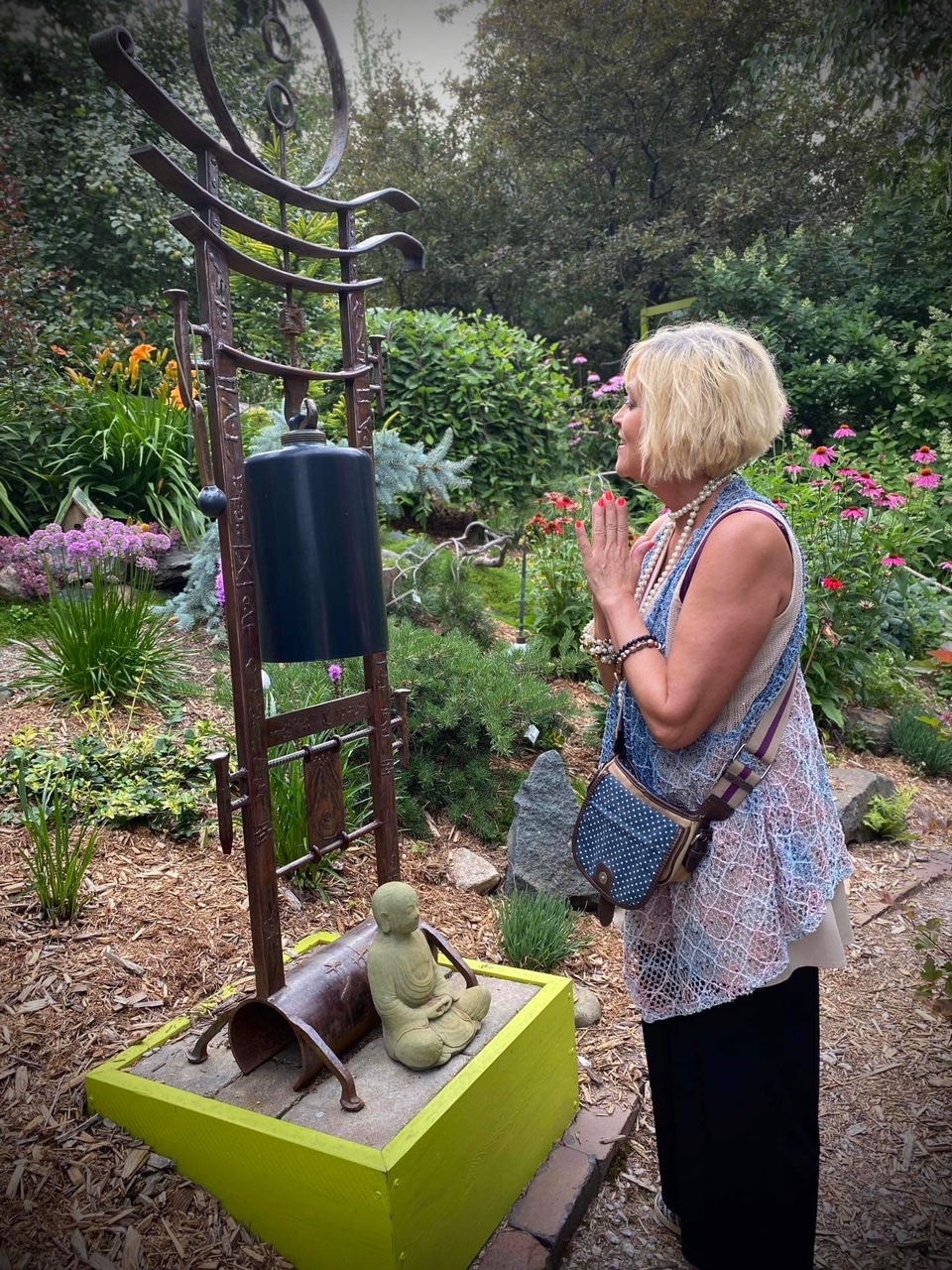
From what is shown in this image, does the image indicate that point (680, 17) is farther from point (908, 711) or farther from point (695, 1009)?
point (695, 1009)

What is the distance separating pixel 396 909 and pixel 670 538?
890 mm

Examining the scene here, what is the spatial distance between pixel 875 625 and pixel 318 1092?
3698mm


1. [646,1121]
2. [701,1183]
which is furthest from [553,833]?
[701,1183]

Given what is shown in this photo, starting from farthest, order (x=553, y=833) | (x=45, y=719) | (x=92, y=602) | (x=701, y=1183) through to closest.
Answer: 1. (x=92, y=602)
2. (x=45, y=719)
3. (x=553, y=833)
4. (x=701, y=1183)

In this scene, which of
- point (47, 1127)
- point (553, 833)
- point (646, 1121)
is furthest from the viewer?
point (553, 833)

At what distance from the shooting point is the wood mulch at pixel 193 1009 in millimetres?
1614

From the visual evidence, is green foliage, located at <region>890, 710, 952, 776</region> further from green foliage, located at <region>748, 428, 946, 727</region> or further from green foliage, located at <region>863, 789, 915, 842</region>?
green foliage, located at <region>863, 789, 915, 842</region>

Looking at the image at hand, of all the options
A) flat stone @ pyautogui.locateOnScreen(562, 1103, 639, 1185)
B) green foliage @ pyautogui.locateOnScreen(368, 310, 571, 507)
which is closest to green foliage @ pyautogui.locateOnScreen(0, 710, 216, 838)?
flat stone @ pyautogui.locateOnScreen(562, 1103, 639, 1185)

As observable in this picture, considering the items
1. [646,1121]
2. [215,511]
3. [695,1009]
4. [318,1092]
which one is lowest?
[646,1121]

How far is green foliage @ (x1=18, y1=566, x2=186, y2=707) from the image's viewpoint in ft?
11.1

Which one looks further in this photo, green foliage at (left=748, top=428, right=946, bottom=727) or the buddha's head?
green foliage at (left=748, top=428, right=946, bottom=727)

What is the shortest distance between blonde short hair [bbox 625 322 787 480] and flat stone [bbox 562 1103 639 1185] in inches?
60.8

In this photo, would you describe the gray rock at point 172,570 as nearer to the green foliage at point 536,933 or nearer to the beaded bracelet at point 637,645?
the green foliage at point 536,933

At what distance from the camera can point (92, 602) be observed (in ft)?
11.4
